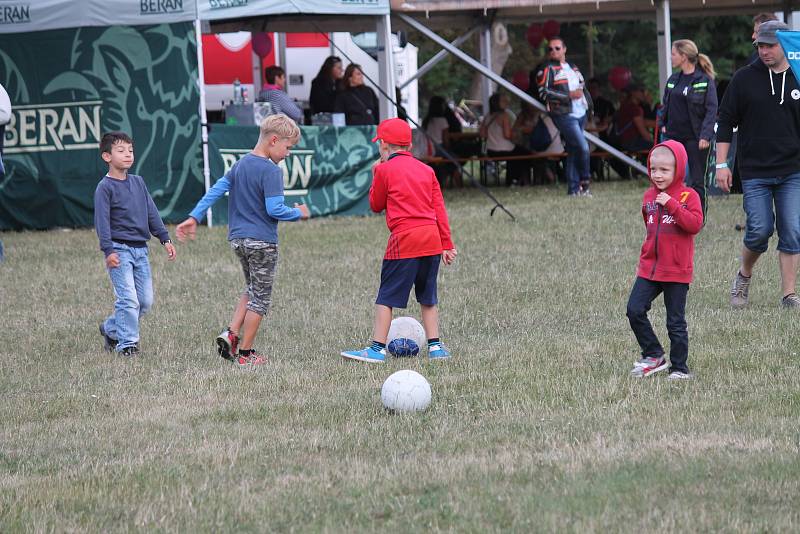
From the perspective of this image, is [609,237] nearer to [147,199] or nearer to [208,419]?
[147,199]

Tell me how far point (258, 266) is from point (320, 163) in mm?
8733

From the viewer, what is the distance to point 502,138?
813 inches

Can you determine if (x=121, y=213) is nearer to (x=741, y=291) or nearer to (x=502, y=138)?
(x=741, y=291)

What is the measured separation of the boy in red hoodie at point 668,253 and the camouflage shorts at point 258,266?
90.9 inches

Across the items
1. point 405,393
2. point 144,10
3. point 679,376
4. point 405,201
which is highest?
point 144,10

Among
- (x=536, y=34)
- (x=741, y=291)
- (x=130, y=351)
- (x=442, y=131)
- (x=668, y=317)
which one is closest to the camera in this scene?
(x=668, y=317)

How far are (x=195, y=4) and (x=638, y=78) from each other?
3133 cm

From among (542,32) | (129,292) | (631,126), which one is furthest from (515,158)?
(129,292)

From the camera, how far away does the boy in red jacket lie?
25.2ft

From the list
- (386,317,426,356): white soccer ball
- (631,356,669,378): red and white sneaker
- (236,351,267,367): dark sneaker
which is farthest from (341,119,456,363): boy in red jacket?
(631,356,669,378): red and white sneaker

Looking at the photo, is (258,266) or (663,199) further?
(258,266)

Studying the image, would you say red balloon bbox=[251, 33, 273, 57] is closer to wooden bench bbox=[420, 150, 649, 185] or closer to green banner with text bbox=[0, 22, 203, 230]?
wooden bench bbox=[420, 150, 649, 185]

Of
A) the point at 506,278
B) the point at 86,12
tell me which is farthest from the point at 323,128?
the point at 506,278

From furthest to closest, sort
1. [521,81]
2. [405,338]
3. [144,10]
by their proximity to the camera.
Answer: [521,81], [144,10], [405,338]
